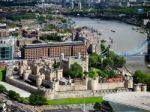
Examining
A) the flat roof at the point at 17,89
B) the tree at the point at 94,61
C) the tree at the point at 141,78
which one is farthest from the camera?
the tree at the point at 94,61

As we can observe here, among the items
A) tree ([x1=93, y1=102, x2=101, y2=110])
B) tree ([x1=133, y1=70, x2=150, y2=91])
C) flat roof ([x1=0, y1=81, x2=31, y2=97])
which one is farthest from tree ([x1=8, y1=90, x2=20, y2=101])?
tree ([x1=133, y1=70, x2=150, y2=91])

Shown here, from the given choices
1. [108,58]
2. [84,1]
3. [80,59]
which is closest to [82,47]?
[108,58]

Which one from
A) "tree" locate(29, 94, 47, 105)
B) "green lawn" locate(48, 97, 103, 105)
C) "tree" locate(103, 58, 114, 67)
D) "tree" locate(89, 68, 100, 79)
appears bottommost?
"tree" locate(103, 58, 114, 67)

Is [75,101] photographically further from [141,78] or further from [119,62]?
[119,62]

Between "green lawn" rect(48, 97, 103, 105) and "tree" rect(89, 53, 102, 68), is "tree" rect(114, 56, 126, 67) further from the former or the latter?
"green lawn" rect(48, 97, 103, 105)

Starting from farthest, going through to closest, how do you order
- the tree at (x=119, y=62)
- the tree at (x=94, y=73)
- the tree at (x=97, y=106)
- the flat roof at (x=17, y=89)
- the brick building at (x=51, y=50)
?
the brick building at (x=51, y=50), the tree at (x=119, y=62), the tree at (x=94, y=73), the flat roof at (x=17, y=89), the tree at (x=97, y=106)

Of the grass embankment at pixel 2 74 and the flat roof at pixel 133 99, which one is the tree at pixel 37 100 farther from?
the flat roof at pixel 133 99

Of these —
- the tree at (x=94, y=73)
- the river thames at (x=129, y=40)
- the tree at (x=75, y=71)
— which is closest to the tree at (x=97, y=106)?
the tree at (x=94, y=73)
